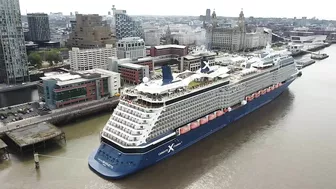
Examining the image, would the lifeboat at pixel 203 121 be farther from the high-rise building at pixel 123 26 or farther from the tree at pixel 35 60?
the high-rise building at pixel 123 26

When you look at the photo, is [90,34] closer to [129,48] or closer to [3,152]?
[129,48]

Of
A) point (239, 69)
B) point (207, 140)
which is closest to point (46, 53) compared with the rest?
point (239, 69)

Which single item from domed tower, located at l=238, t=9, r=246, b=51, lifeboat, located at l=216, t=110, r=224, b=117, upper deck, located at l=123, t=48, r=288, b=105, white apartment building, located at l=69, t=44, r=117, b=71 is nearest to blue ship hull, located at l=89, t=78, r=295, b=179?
lifeboat, located at l=216, t=110, r=224, b=117

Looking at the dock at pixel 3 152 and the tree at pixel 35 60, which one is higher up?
the tree at pixel 35 60

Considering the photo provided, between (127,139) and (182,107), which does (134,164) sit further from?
(182,107)

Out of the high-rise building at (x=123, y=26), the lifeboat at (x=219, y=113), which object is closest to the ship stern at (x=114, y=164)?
the lifeboat at (x=219, y=113)

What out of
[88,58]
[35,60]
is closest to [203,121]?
[88,58]
